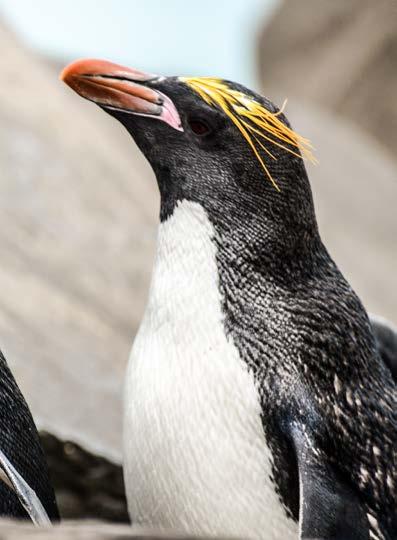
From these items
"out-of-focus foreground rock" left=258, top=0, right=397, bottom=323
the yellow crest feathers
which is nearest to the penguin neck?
the yellow crest feathers

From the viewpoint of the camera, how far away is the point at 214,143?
2.99m

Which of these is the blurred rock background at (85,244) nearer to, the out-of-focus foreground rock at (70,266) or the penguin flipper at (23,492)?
the out-of-focus foreground rock at (70,266)

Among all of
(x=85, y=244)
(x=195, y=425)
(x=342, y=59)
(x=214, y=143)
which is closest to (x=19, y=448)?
(x=195, y=425)

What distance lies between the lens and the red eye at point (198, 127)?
3.00m

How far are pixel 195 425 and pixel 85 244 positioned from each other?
6.84ft

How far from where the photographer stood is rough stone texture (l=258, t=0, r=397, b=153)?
885cm

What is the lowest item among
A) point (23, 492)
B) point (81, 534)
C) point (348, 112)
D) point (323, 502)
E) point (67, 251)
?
point (81, 534)

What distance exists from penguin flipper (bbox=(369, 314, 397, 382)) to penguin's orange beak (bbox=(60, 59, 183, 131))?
3.00ft

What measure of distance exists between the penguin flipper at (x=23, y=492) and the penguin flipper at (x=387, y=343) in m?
1.44

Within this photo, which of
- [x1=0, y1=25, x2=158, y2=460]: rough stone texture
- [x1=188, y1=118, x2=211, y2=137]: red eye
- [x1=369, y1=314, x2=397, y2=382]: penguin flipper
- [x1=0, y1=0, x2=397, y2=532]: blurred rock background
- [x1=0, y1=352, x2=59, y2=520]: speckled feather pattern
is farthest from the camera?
[x1=0, y1=25, x2=158, y2=460]: rough stone texture

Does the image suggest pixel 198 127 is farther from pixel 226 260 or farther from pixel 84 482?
pixel 84 482

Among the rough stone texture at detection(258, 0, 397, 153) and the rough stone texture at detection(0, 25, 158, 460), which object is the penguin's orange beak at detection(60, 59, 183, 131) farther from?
the rough stone texture at detection(258, 0, 397, 153)

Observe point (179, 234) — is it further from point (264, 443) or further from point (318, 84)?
point (318, 84)

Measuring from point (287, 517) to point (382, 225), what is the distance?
3.98 metres
